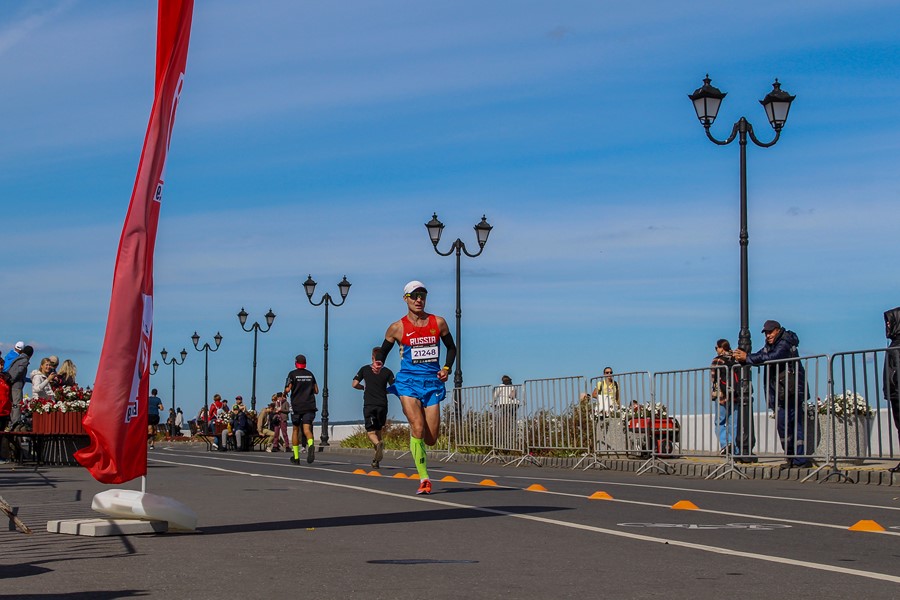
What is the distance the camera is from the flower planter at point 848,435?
1669 centimetres

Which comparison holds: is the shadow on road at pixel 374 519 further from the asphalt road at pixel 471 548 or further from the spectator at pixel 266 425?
the spectator at pixel 266 425

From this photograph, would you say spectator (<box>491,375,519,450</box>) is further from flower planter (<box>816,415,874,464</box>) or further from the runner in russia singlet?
the runner in russia singlet

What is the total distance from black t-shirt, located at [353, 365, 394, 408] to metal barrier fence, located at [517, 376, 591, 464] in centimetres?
271

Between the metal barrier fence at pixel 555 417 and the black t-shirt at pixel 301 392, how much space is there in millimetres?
3987

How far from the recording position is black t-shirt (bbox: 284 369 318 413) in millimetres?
25438

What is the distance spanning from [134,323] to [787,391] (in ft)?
37.6

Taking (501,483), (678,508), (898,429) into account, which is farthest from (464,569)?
(898,429)

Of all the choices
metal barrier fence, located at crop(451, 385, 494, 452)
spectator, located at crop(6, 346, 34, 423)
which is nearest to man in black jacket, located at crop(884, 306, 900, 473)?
metal barrier fence, located at crop(451, 385, 494, 452)

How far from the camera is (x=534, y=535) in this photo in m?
9.18

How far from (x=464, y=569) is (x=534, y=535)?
209 centimetres

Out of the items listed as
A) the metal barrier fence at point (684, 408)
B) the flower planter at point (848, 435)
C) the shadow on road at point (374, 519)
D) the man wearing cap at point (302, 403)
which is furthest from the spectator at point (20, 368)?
the shadow on road at point (374, 519)

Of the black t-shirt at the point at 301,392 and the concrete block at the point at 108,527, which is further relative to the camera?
the black t-shirt at the point at 301,392

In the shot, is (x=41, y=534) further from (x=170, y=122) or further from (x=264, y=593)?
(x=264, y=593)

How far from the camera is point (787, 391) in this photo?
1803 centimetres
